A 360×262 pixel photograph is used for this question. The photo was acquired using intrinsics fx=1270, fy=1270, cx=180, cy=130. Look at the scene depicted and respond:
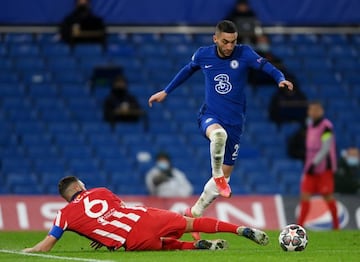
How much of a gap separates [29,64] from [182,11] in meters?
3.70

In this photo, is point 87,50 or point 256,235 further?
point 87,50

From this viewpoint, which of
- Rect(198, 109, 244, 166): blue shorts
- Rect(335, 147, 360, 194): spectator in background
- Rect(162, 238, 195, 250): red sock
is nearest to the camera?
Rect(162, 238, 195, 250): red sock

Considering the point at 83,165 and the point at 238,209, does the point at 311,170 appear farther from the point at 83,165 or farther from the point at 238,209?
the point at 83,165

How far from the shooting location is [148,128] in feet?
80.2

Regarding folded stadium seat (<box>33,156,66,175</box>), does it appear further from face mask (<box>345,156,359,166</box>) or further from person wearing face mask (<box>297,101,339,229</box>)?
face mask (<box>345,156,359,166</box>)

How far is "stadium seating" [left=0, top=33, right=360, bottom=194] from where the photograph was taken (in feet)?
75.6

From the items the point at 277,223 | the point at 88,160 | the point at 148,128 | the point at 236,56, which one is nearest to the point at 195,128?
the point at 148,128

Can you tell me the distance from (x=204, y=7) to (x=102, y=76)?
3.11 m

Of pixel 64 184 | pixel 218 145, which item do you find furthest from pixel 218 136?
pixel 64 184

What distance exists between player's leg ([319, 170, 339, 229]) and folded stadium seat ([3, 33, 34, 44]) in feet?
27.1

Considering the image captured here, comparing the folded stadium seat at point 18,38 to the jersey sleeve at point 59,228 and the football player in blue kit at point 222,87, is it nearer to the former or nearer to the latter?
the football player in blue kit at point 222,87

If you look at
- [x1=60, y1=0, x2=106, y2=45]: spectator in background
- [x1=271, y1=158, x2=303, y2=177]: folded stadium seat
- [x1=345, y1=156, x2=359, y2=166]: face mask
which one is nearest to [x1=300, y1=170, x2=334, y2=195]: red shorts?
[x1=345, y1=156, x2=359, y2=166]: face mask

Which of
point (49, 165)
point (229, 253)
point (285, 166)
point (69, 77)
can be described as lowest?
point (285, 166)

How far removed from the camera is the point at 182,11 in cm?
2670
